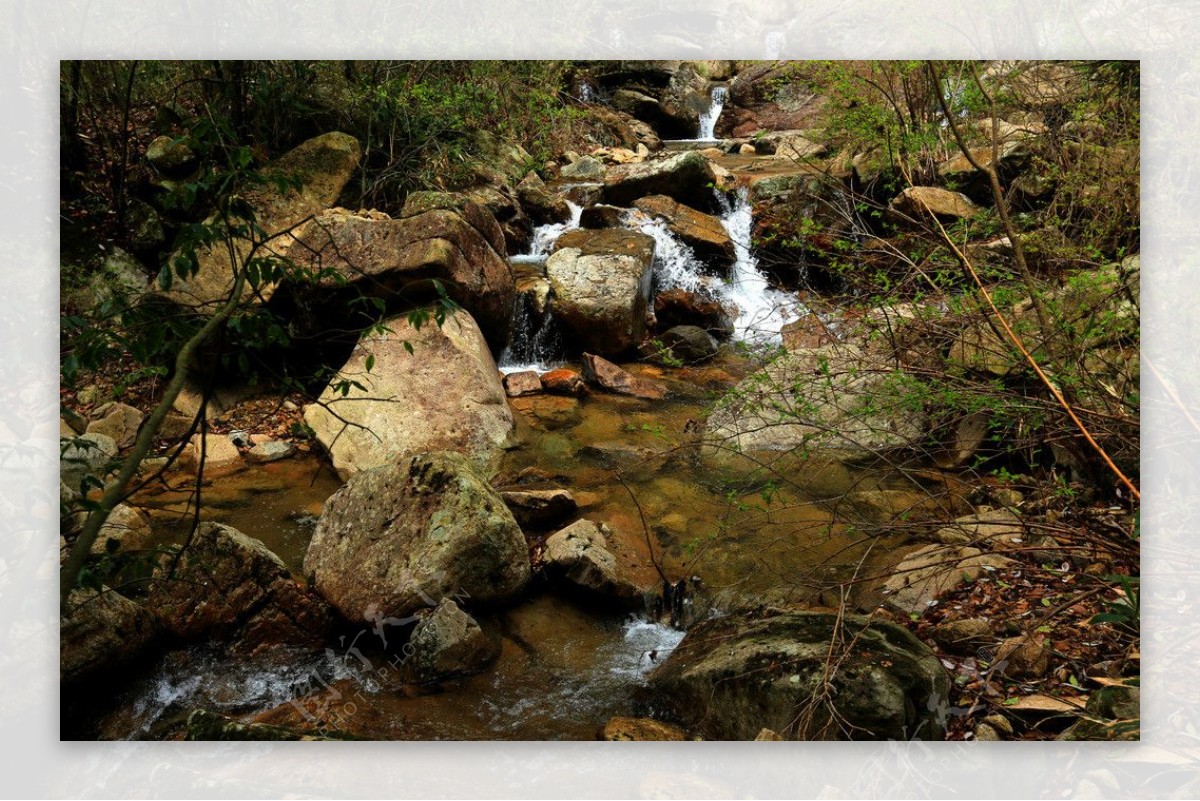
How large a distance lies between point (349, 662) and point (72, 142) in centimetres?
290

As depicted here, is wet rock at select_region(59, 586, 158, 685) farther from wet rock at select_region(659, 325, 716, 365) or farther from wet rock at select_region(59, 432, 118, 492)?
wet rock at select_region(659, 325, 716, 365)

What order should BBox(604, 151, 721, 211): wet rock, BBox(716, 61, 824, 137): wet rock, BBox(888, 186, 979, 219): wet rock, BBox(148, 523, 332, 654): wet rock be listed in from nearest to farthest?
BBox(148, 523, 332, 654): wet rock, BBox(888, 186, 979, 219): wet rock, BBox(716, 61, 824, 137): wet rock, BBox(604, 151, 721, 211): wet rock

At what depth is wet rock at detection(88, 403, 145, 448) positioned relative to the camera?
12.3 ft

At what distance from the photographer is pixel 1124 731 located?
218cm

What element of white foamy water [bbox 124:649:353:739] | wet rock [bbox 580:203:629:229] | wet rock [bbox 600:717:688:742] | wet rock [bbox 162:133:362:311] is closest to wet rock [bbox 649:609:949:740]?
wet rock [bbox 600:717:688:742]

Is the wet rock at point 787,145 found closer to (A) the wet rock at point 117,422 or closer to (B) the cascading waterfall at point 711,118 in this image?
(B) the cascading waterfall at point 711,118

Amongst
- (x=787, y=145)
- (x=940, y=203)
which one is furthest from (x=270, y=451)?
(x=787, y=145)

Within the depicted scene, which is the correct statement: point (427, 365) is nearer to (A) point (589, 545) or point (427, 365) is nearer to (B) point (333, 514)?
(B) point (333, 514)

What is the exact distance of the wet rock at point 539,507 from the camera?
3615 millimetres

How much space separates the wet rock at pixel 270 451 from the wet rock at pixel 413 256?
890 millimetres

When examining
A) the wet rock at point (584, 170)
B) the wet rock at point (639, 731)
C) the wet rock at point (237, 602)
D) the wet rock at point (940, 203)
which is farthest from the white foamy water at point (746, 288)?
the wet rock at point (237, 602)

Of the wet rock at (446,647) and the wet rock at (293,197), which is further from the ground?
the wet rock at (293,197)

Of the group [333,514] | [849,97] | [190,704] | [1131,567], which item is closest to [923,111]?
[849,97]

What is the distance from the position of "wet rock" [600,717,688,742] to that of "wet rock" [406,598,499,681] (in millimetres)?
537
